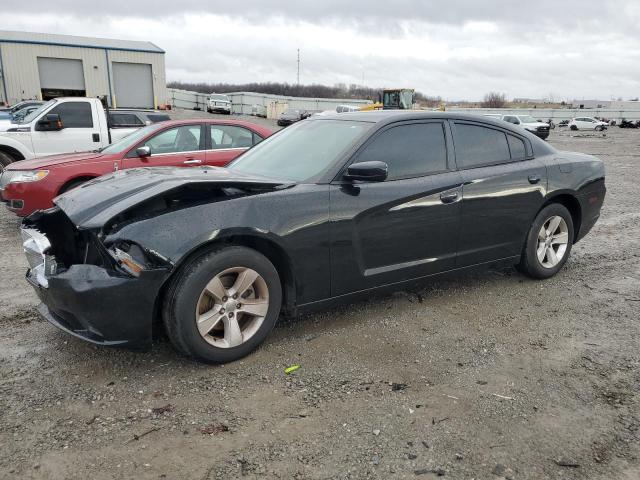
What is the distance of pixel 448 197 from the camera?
4102mm

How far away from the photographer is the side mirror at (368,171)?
3.49m

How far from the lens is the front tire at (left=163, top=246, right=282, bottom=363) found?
120 inches

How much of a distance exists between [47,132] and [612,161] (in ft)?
56.9

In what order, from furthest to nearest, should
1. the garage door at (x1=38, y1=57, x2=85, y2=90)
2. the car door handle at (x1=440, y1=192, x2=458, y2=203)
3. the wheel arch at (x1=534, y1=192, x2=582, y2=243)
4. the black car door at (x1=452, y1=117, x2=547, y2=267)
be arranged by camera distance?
the garage door at (x1=38, y1=57, x2=85, y2=90) → the wheel arch at (x1=534, y1=192, x2=582, y2=243) → the black car door at (x1=452, y1=117, x2=547, y2=267) → the car door handle at (x1=440, y1=192, x2=458, y2=203)

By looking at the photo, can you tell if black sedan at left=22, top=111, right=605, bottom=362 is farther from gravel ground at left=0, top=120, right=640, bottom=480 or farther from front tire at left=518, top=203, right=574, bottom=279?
gravel ground at left=0, top=120, right=640, bottom=480

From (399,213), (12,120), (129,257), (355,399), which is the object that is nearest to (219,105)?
(12,120)

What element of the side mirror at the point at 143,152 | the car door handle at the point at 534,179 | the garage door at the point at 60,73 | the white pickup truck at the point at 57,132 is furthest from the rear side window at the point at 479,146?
the garage door at the point at 60,73

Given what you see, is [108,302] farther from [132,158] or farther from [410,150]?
[132,158]

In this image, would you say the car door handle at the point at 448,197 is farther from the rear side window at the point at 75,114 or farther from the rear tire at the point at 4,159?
the rear tire at the point at 4,159

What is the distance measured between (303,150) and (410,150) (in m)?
0.85

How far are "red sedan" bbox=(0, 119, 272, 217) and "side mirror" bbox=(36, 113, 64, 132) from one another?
225 centimetres

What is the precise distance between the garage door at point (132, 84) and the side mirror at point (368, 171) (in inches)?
1640

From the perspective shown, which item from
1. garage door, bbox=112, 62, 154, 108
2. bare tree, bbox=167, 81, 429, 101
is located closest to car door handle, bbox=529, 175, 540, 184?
garage door, bbox=112, 62, 154, 108

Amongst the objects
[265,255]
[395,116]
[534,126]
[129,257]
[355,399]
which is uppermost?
[395,116]
